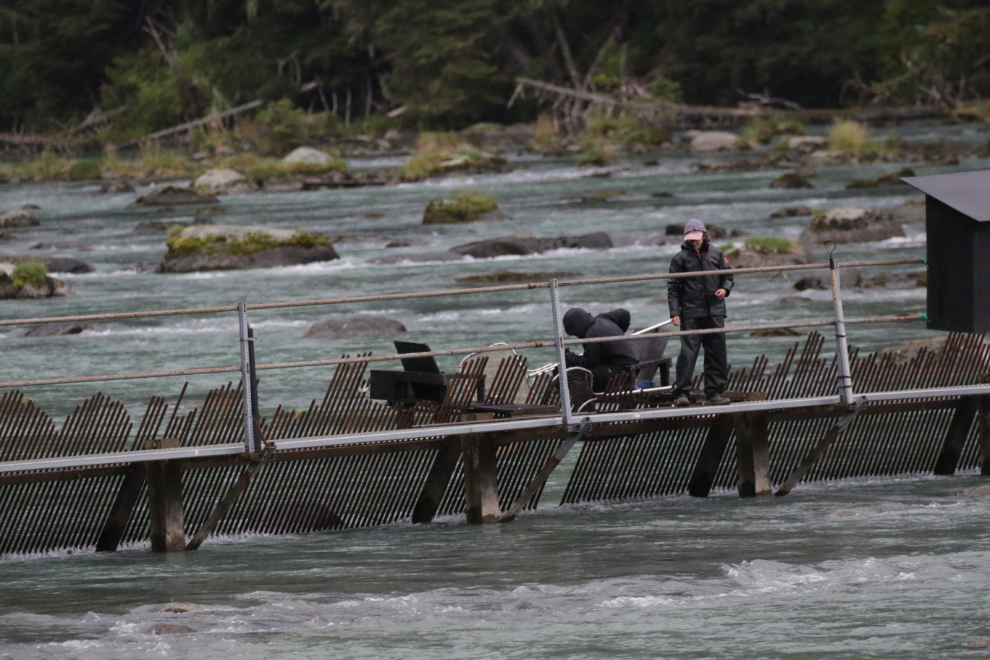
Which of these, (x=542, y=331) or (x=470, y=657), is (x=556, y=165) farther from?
(x=470, y=657)

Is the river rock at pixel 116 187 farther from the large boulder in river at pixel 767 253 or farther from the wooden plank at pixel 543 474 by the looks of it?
the wooden plank at pixel 543 474

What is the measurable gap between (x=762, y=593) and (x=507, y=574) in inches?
66.6

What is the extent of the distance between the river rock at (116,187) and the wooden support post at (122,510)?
45762 millimetres

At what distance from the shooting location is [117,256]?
Answer: 37.4m

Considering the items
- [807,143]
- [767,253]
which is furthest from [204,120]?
[767,253]

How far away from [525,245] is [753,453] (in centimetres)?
2206

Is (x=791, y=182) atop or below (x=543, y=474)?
below

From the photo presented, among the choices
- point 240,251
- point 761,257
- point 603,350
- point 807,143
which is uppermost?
point 603,350

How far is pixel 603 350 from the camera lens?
1355 cm

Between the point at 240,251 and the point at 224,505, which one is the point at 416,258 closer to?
the point at 240,251

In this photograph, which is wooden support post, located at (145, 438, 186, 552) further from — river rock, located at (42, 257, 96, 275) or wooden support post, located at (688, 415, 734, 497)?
river rock, located at (42, 257, 96, 275)

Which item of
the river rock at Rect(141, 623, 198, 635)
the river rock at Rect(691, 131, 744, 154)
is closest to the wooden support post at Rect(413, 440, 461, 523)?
the river rock at Rect(141, 623, 198, 635)

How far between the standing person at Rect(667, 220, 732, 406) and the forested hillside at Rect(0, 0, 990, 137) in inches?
2427

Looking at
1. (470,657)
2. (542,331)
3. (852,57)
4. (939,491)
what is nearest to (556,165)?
(852,57)
